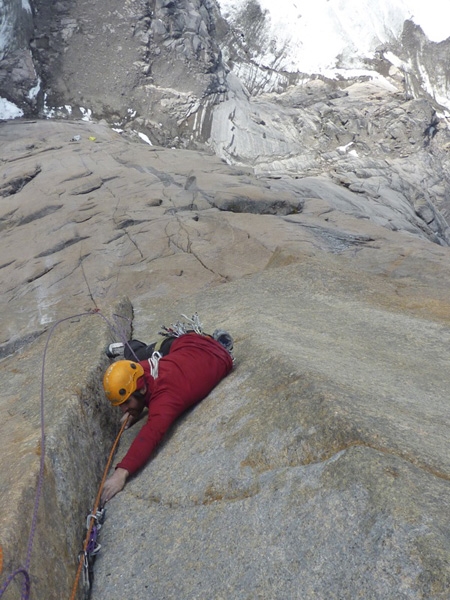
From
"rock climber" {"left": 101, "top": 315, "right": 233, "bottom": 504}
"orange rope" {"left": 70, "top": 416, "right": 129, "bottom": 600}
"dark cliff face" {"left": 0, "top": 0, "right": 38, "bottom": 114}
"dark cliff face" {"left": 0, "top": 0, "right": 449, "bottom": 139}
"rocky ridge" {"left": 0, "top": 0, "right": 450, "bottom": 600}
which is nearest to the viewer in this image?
"rocky ridge" {"left": 0, "top": 0, "right": 450, "bottom": 600}

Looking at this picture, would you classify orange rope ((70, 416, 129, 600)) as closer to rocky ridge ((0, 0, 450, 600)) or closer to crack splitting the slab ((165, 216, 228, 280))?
rocky ridge ((0, 0, 450, 600))

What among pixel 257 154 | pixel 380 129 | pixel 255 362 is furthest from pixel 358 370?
pixel 380 129

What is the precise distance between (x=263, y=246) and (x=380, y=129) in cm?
3768

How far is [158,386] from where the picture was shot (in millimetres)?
4832

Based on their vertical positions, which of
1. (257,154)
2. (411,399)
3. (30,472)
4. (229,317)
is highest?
(411,399)

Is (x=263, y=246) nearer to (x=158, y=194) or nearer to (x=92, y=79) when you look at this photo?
(x=158, y=194)

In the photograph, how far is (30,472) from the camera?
3.66 meters

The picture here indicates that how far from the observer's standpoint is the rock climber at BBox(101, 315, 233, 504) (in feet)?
14.6

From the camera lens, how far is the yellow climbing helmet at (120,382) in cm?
469

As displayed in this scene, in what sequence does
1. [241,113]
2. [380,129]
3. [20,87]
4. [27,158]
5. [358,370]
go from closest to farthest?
1. [358,370]
2. [27,158]
3. [20,87]
4. [241,113]
5. [380,129]

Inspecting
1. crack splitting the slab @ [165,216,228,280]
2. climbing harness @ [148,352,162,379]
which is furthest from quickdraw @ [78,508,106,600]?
crack splitting the slab @ [165,216,228,280]

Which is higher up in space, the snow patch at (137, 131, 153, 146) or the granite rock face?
the granite rock face

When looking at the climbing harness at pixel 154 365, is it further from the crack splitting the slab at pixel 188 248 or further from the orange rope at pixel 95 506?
the crack splitting the slab at pixel 188 248

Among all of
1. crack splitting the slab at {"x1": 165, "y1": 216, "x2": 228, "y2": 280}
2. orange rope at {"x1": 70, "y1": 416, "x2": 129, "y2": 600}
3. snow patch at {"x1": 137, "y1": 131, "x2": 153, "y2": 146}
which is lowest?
snow patch at {"x1": 137, "y1": 131, "x2": 153, "y2": 146}
